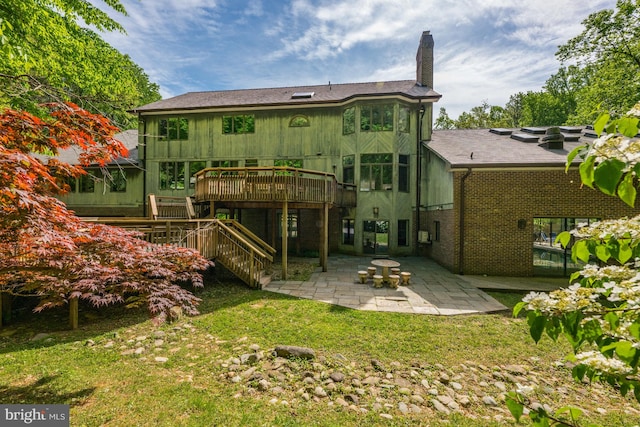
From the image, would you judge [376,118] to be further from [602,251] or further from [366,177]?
[602,251]

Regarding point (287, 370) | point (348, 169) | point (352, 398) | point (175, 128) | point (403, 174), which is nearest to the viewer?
point (352, 398)

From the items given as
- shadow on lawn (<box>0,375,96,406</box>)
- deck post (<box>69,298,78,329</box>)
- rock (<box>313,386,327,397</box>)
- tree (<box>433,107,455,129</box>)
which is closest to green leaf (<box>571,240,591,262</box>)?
rock (<box>313,386,327,397</box>)

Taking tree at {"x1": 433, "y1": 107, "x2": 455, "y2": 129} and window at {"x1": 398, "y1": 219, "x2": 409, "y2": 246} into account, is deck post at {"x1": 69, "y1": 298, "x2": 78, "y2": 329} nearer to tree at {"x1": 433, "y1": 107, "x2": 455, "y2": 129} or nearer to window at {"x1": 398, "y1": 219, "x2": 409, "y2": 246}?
window at {"x1": 398, "y1": 219, "x2": 409, "y2": 246}

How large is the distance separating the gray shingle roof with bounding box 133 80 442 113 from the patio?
9650 millimetres

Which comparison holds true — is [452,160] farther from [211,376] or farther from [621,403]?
[211,376]

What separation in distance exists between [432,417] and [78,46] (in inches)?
528

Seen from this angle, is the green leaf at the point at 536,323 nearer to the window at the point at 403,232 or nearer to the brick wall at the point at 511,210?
the brick wall at the point at 511,210

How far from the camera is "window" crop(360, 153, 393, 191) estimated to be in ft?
49.2

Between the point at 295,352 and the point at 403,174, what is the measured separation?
12.5m

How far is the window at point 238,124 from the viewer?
54.2ft

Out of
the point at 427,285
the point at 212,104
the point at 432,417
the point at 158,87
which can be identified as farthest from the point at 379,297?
the point at 158,87

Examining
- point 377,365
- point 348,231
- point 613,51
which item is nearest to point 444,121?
point 613,51

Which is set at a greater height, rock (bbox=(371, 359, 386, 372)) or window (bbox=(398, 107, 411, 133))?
window (bbox=(398, 107, 411, 133))

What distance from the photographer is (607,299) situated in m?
1.56
